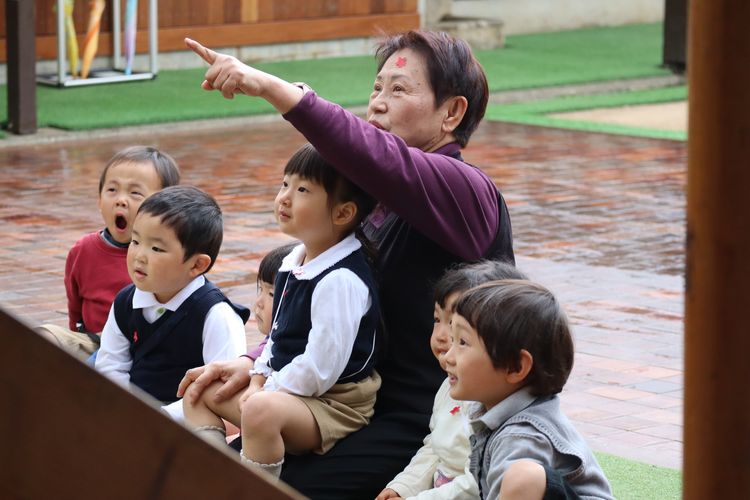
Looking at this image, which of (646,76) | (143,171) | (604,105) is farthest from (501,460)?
(646,76)

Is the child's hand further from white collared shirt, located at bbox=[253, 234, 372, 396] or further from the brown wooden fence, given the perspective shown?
the brown wooden fence

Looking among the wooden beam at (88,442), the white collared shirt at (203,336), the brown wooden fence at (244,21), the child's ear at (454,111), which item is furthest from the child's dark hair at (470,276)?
the brown wooden fence at (244,21)

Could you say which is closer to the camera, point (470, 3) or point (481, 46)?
point (481, 46)

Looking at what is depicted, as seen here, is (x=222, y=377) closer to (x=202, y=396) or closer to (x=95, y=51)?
(x=202, y=396)

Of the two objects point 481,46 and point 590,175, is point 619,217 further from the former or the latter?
point 481,46

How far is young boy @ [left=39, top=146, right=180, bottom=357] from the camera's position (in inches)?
166

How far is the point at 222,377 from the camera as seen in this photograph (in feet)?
11.0

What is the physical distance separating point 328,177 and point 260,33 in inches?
501

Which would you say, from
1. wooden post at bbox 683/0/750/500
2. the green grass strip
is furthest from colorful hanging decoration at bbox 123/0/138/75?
wooden post at bbox 683/0/750/500

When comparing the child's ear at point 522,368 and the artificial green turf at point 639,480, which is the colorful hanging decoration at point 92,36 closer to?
the artificial green turf at point 639,480

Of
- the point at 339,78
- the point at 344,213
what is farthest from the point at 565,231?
the point at 339,78

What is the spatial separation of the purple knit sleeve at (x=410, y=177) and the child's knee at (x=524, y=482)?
611 mm

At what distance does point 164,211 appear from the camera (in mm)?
3719

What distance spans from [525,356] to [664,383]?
8.01ft
